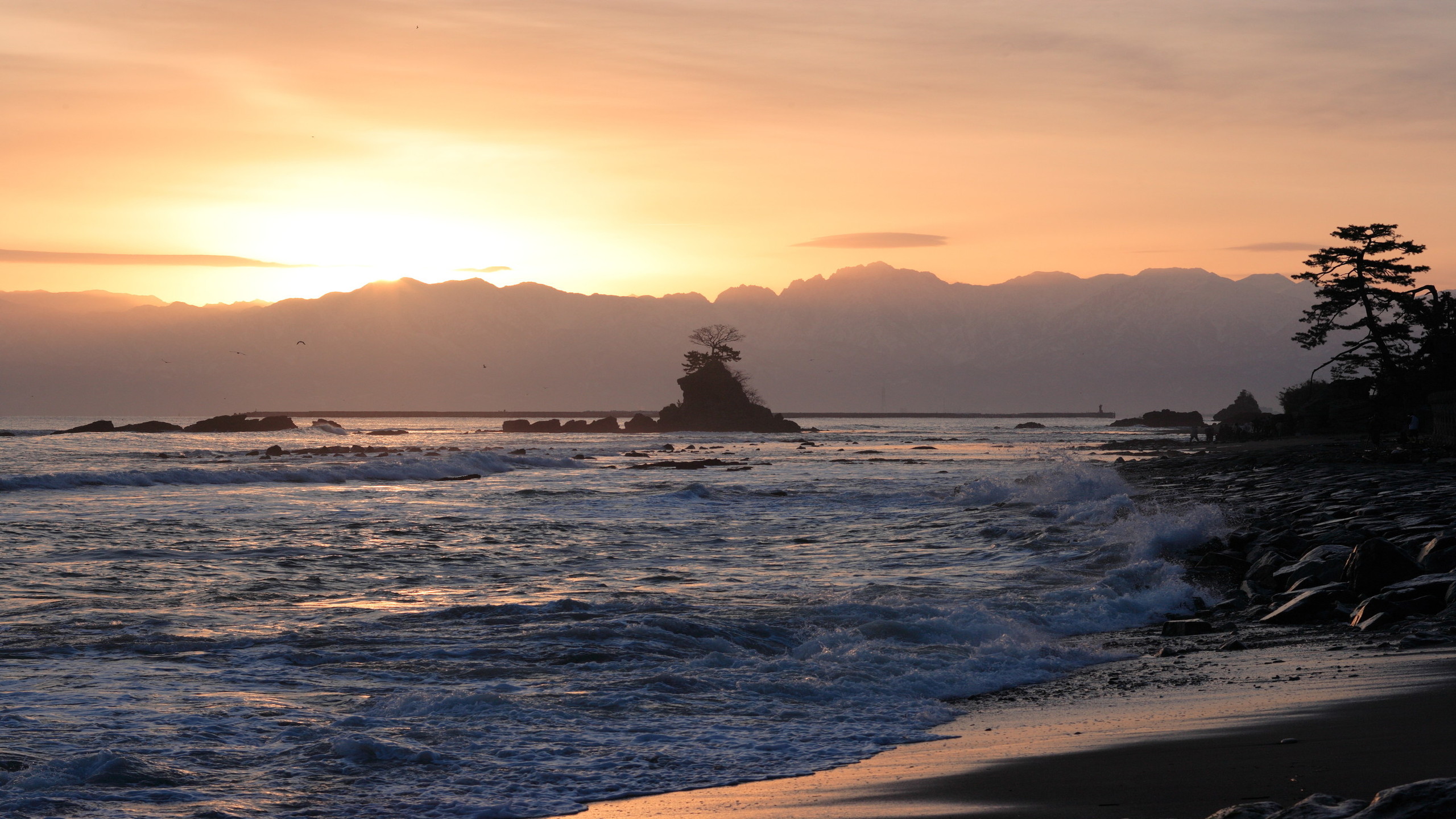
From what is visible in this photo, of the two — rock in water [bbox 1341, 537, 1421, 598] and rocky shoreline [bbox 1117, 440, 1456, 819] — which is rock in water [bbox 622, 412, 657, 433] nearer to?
rocky shoreline [bbox 1117, 440, 1456, 819]

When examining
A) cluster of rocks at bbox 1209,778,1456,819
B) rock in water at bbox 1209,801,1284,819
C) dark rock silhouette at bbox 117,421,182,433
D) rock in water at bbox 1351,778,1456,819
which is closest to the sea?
rock in water at bbox 1209,801,1284,819

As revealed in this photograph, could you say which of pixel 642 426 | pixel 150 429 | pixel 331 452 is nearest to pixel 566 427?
pixel 642 426

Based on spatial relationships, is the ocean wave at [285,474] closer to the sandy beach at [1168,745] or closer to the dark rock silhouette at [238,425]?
the sandy beach at [1168,745]

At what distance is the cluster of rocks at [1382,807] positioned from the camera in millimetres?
3803

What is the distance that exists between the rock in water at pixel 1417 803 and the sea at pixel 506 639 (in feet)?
11.4

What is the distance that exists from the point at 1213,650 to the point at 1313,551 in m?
5.02

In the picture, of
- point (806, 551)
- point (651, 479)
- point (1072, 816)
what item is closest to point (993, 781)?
point (1072, 816)

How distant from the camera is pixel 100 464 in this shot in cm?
4416

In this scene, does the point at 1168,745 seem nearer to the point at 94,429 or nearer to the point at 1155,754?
the point at 1155,754

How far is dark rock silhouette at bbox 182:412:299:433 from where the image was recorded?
105312mm

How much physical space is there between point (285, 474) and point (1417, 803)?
138 ft

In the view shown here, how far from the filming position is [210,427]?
4183 inches

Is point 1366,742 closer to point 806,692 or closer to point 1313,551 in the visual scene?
point 806,692

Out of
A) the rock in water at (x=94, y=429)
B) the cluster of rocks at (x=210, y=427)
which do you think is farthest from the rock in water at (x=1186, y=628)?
the cluster of rocks at (x=210, y=427)
